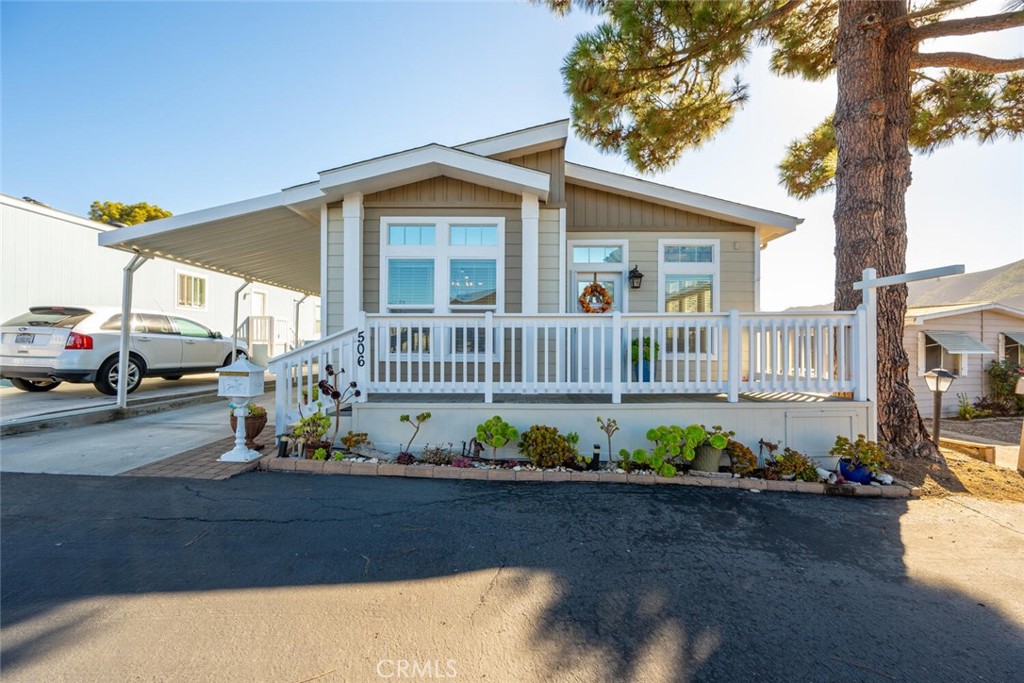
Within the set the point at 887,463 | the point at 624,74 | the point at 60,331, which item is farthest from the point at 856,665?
the point at 60,331

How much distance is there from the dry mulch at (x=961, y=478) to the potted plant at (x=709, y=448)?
1712 mm

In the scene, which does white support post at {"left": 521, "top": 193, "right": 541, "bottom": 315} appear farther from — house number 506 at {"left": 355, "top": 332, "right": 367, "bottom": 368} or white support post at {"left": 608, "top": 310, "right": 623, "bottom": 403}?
house number 506 at {"left": 355, "top": 332, "right": 367, "bottom": 368}

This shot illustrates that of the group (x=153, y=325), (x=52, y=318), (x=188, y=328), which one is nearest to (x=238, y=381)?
(x=52, y=318)

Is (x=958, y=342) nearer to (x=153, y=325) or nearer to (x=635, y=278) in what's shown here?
(x=635, y=278)

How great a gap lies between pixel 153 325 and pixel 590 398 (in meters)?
8.08

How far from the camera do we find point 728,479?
12.3 ft

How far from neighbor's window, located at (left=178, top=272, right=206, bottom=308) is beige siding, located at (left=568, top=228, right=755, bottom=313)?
35.6ft

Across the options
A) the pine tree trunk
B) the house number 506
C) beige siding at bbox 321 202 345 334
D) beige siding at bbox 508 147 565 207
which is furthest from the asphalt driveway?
beige siding at bbox 508 147 565 207

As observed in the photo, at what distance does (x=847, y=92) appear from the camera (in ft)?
15.9

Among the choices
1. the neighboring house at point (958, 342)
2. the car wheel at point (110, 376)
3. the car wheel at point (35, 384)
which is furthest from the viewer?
the neighboring house at point (958, 342)

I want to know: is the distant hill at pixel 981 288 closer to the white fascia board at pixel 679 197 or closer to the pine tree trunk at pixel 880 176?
the white fascia board at pixel 679 197

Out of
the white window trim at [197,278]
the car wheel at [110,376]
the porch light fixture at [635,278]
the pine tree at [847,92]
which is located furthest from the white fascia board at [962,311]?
the white window trim at [197,278]

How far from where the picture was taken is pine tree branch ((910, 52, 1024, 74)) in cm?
474

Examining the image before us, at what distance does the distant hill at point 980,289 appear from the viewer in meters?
20.3
